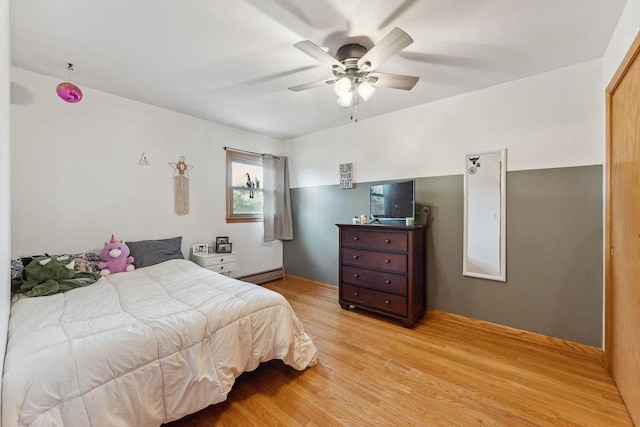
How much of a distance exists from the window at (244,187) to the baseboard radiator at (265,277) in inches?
35.9

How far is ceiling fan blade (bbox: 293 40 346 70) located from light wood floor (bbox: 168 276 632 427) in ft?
7.44

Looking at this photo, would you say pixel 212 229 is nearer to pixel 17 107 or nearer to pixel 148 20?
pixel 17 107

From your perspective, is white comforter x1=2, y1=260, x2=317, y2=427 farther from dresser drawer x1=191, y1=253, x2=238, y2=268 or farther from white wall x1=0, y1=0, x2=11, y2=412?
dresser drawer x1=191, y1=253, x2=238, y2=268

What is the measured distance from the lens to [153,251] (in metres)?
2.88

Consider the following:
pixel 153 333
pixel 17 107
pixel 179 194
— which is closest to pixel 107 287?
pixel 153 333

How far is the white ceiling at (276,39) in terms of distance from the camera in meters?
1.59

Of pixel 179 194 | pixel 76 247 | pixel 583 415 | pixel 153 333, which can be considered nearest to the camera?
pixel 153 333

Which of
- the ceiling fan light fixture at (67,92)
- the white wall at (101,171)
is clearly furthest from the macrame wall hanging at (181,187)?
the ceiling fan light fixture at (67,92)

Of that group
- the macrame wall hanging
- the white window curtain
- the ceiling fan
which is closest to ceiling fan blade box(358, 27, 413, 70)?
the ceiling fan

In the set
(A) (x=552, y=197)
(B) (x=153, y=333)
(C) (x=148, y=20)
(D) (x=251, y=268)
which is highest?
(C) (x=148, y=20)

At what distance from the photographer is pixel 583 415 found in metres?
1.54

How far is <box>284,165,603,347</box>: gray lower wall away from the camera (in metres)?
2.18

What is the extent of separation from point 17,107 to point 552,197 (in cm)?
492

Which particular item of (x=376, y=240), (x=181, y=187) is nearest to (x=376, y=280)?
(x=376, y=240)
